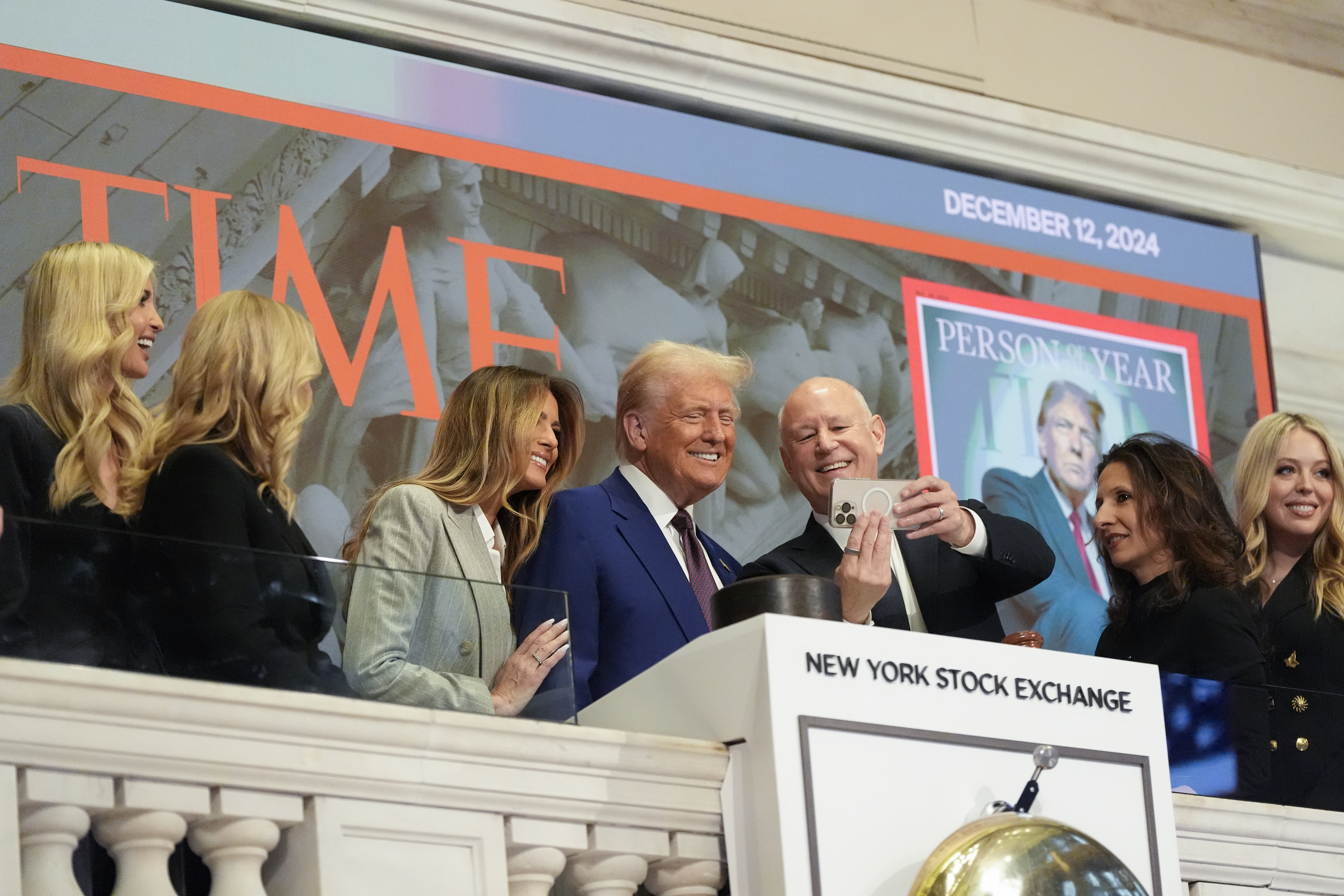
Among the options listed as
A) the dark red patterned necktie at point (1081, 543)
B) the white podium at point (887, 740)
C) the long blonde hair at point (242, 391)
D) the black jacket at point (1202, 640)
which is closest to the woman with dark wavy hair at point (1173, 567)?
the black jacket at point (1202, 640)

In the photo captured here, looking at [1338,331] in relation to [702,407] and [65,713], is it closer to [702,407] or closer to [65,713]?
[702,407]

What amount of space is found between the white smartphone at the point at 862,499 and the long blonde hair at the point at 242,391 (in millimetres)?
935

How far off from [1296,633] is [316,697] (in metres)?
2.22

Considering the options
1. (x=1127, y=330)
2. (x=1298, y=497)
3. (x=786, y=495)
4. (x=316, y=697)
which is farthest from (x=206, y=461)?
(x=1127, y=330)

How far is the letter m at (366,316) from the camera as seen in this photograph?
4.80 meters

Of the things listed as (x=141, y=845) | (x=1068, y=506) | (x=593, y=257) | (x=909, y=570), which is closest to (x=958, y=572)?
(x=909, y=570)

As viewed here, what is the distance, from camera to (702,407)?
12.5 feet

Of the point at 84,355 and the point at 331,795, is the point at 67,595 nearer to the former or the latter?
the point at 331,795

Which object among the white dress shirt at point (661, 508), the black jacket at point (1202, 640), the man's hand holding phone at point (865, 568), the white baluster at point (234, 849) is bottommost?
the white baluster at point (234, 849)

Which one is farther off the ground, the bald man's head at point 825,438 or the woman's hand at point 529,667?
the bald man's head at point 825,438

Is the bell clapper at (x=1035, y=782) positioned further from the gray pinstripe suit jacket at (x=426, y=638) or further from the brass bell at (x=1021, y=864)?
the gray pinstripe suit jacket at (x=426, y=638)

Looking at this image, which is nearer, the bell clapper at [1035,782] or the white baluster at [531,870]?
the white baluster at [531,870]

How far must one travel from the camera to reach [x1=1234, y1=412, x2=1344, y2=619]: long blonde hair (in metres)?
3.81

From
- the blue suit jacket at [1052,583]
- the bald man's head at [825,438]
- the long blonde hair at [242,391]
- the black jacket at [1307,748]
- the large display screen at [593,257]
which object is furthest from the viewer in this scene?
the blue suit jacket at [1052,583]
